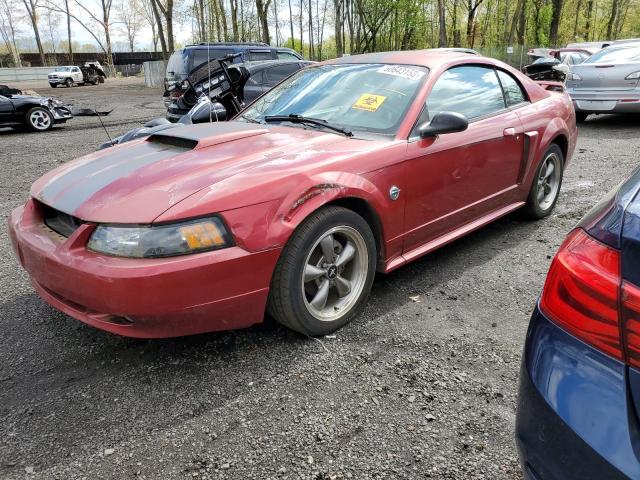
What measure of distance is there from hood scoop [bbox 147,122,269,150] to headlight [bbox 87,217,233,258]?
2.55 feet

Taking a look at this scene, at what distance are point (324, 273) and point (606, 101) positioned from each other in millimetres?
8966

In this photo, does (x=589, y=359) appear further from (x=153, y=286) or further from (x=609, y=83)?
(x=609, y=83)

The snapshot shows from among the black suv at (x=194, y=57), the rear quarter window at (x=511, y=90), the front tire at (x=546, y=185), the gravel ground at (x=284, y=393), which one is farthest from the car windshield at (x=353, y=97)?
the black suv at (x=194, y=57)

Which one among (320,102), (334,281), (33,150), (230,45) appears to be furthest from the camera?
(230,45)

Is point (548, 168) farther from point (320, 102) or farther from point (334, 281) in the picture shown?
point (334, 281)

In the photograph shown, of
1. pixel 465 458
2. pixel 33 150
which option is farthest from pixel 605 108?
pixel 33 150

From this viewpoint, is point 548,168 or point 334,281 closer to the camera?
point 334,281

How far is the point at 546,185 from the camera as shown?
4.60 metres

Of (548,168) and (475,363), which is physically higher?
(548,168)

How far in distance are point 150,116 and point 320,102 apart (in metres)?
12.4

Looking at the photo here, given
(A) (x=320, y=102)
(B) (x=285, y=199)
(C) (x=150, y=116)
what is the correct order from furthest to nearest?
(C) (x=150, y=116) < (A) (x=320, y=102) < (B) (x=285, y=199)

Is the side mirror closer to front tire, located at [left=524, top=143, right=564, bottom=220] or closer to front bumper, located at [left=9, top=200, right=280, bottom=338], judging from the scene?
front bumper, located at [left=9, top=200, right=280, bottom=338]

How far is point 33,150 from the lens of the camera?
9.21 metres

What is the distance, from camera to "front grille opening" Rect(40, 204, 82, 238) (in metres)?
2.49
